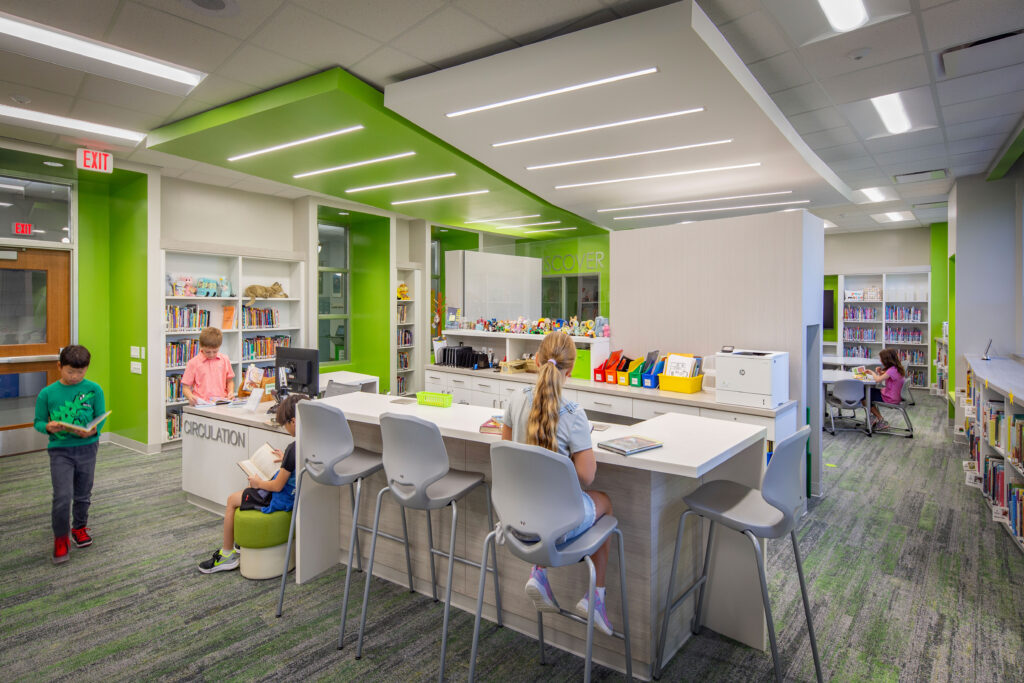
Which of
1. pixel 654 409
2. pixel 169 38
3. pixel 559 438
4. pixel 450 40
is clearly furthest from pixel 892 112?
pixel 169 38

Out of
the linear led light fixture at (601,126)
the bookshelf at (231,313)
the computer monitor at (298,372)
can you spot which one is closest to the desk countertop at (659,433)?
the computer monitor at (298,372)

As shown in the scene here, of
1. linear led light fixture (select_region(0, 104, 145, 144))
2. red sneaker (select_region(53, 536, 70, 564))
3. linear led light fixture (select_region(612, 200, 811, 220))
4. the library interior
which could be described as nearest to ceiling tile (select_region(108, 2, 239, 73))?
the library interior

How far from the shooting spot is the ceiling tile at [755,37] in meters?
3.32

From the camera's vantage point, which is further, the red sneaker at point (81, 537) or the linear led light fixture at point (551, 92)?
the red sneaker at point (81, 537)

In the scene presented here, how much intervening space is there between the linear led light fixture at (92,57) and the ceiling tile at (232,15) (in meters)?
0.80

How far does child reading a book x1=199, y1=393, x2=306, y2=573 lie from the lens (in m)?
3.23

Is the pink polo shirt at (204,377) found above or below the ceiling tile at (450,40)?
below

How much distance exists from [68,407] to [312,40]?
9.59 feet

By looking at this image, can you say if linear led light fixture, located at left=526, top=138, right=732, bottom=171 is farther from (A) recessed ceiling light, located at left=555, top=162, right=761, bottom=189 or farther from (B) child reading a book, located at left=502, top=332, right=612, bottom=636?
(B) child reading a book, located at left=502, top=332, right=612, bottom=636

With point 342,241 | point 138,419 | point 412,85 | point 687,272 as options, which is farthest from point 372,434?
point 342,241

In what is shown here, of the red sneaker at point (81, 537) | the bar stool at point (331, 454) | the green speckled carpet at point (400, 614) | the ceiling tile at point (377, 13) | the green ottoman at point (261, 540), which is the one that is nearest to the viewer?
the green speckled carpet at point (400, 614)

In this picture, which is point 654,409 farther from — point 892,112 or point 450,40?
point 892,112

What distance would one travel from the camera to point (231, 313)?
6836 mm

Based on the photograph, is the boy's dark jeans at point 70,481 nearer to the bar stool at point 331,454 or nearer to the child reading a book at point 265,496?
the child reading a book at point 265,496
